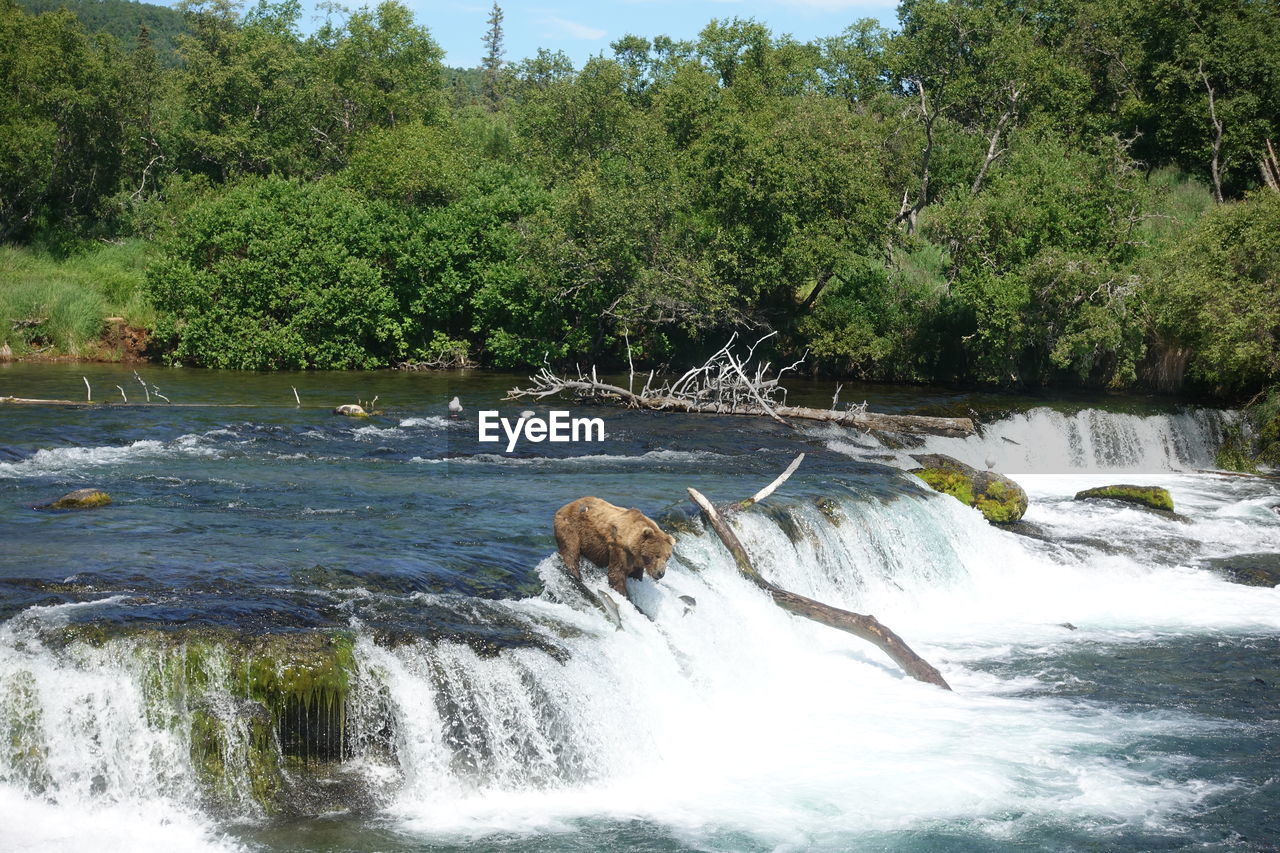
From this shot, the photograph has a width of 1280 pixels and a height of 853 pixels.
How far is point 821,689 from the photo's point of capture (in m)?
14.4

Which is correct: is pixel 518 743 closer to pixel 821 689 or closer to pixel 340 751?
pixel 340 751

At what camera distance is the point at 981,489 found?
21.7m

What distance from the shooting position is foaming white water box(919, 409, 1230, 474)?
2809cm

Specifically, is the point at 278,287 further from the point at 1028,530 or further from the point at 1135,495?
the point at 1135,495

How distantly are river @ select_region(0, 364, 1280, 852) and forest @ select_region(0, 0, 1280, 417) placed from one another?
10.8m

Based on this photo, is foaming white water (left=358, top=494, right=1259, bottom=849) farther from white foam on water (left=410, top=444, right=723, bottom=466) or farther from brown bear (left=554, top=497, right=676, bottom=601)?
white foam on water (left=410, top=444, right=723, bottom=466)

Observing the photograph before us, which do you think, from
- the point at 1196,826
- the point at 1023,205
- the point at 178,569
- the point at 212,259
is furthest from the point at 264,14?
the point at 1196,826

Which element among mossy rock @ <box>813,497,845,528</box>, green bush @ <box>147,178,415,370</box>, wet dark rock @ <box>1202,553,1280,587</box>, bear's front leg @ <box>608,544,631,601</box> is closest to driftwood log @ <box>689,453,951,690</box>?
bear's front leg @ <box>608,544,631,601</box>

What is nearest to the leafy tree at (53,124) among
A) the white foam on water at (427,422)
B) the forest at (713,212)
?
the forest at (713,212)

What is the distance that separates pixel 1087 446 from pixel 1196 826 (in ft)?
61.2

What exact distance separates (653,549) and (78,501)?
331 inches

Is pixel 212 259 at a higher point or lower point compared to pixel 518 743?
higher

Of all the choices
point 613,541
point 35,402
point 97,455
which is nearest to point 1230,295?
point 613,541

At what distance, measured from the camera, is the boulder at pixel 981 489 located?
837 inches
